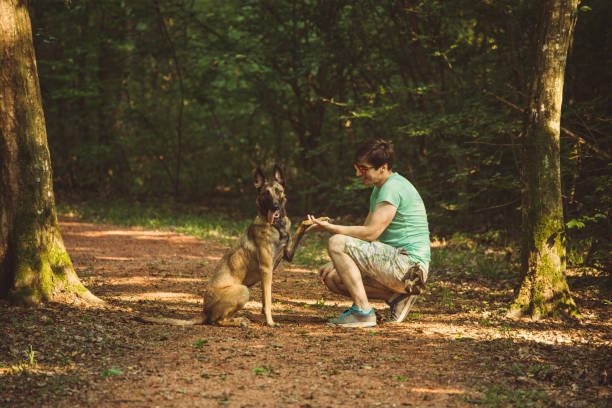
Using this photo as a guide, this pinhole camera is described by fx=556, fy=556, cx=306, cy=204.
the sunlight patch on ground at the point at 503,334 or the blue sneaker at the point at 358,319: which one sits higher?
the blue sneaker at the point at 358,319

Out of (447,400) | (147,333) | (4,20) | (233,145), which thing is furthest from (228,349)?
(233,145)

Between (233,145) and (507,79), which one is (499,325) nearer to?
(507,79)

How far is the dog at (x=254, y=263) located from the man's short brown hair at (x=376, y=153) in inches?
29.5

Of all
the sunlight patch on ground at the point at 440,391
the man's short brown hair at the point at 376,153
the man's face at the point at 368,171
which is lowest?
the sunlight patch on ground at the point at 440,391

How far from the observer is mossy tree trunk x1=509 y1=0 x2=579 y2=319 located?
6.11 metres

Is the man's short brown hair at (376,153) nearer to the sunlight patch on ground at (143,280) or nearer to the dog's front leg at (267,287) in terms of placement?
the dog's front leg at (267,287)

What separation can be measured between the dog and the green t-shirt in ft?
2.43

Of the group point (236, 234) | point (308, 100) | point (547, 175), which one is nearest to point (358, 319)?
point (547, 175)

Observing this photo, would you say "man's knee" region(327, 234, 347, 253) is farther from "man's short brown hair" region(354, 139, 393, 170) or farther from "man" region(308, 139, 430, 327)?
"man's short brown hair" region(354, 139, 393, 170)

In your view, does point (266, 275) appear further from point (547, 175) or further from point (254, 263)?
point (547, 175)

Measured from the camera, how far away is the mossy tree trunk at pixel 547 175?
611 centimetres

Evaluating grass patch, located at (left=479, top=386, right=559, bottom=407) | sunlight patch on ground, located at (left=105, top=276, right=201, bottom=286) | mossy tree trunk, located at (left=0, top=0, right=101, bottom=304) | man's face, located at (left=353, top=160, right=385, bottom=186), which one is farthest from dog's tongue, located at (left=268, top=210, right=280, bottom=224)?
sunlight patch on ground, located at (left=105, top=276, right=201, bottom=286)

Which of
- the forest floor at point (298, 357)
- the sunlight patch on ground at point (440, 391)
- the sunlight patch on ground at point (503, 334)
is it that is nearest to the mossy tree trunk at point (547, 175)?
the forest floor at point (298, 357)

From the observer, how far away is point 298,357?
4785 mm
